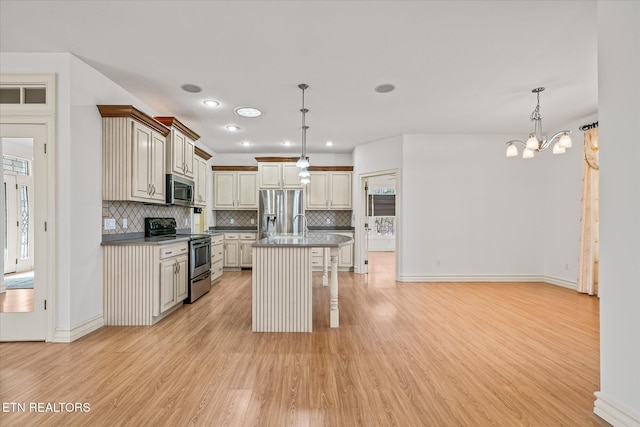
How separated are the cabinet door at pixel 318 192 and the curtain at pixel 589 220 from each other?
4642 millimetres

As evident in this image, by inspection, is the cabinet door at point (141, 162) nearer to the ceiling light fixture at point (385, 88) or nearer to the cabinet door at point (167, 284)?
the cabinet door at point (167, 284)

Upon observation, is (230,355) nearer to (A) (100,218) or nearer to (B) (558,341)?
(A) (100,218)

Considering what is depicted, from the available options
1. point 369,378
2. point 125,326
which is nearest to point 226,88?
point 125,326

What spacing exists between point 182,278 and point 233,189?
3.33 m

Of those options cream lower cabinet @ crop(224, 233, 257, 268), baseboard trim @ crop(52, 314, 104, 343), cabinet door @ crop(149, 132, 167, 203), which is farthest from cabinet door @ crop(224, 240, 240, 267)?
Answer: baseboard trim @ crop(52, 314, 104, 343)

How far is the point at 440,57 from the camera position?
2.88 meters

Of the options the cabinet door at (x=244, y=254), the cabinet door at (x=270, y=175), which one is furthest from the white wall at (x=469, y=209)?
the cabinet door at (x=244, y=254)

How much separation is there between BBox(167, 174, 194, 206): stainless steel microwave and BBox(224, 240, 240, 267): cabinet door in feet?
6.40

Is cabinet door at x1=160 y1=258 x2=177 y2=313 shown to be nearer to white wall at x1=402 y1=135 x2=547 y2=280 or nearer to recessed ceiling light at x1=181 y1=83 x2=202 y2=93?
recessed ceiling light at x1=181 y1=83 x2=202 y2=93

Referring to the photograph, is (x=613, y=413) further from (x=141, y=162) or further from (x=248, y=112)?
(x=248, y=112)

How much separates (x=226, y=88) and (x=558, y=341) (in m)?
4.53

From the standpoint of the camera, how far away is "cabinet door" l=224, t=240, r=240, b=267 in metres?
6.53

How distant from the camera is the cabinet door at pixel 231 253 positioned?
21.4 ft

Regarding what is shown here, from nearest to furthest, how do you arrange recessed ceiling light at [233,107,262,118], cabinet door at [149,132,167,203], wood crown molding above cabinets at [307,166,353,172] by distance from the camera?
cabinet door at [149,132,167,203], recessed ceiling light at [233,107,262,118], wood crown molding above cabinets at [307,166,353,172]
